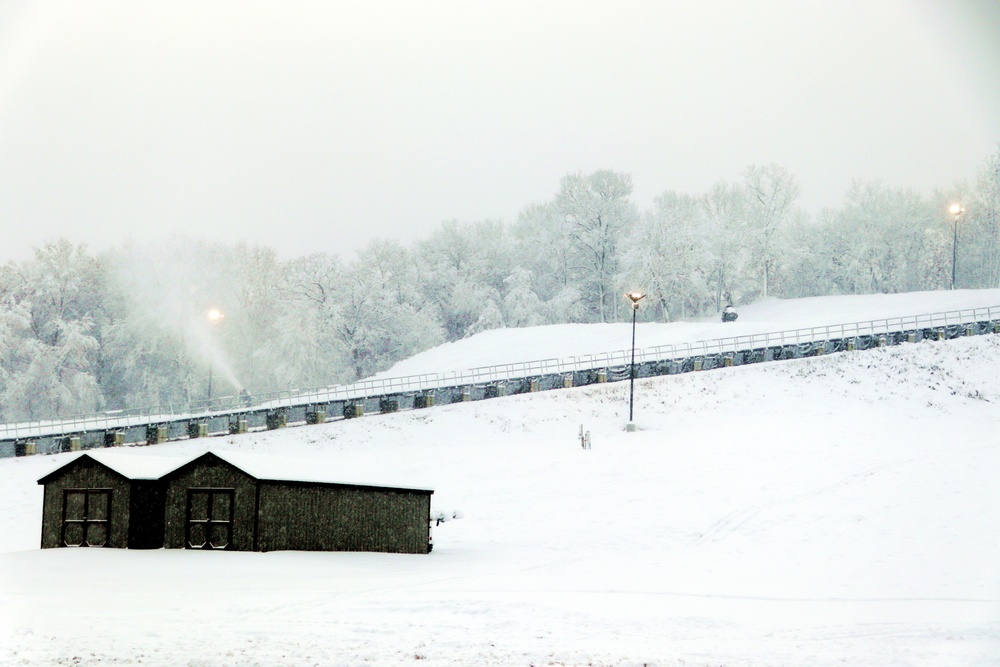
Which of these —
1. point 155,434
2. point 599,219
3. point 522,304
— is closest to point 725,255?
point 599,219

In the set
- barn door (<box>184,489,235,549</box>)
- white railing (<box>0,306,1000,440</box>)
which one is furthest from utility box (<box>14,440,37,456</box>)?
barn door (<box>184,489,235,549</box>)

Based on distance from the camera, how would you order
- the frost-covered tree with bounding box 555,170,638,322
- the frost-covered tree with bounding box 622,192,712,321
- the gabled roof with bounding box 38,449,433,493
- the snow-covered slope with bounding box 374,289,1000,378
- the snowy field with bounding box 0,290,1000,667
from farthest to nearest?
the frost-covered tree with bounding box 555,170,638,322 < the frost-covered tree with bounding box 622,192,712,321 < the snow-covered slope with bounding box 374,289,1000,378 < the gabled roof with bounding box 38,449,433,493 < the snowy field with bounding box 0,290,1000,667

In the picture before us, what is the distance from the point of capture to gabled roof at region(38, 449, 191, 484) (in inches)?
1123

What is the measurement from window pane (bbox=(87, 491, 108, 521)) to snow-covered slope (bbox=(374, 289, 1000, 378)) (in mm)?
44110

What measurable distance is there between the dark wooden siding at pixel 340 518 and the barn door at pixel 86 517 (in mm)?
5250

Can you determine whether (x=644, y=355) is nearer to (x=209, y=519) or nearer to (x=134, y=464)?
(x=134, y=464)

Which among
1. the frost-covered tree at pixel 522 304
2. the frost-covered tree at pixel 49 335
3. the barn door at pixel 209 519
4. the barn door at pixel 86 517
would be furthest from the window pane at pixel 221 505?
the frost-covered tree at pixel 522 304

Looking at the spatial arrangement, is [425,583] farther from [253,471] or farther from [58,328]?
[58,328]

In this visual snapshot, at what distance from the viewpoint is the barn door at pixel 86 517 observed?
2894 centimetres

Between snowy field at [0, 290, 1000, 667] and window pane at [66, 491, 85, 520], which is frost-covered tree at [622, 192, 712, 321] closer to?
snowy field at [0, 290, 1000, 667]

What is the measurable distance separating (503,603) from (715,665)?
5.62 m

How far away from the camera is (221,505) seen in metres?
27.6

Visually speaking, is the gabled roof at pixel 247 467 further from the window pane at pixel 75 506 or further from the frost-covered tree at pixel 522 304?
the frost-covered tree at pixel 522 304

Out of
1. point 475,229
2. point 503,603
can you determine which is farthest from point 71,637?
point 475,229
